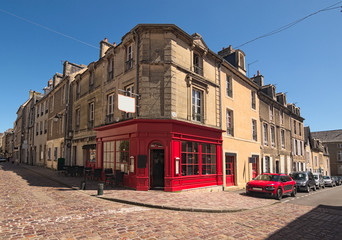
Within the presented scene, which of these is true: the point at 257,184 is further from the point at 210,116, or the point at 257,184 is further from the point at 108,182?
the point at 108,182

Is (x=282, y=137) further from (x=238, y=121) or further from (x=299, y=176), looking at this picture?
(x=238, y=121)

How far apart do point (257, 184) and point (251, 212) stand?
163 inches

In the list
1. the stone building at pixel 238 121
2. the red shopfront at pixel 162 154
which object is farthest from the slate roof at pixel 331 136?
the red shopfront at pixel 162 154

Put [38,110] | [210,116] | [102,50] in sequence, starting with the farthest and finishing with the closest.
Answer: [38,110] → [102,50] → [210,116]

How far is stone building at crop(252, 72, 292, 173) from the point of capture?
20703 mm

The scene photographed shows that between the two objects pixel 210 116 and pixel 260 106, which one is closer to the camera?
pixel 210 116

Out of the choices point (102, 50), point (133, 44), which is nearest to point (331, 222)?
point (133, 44)

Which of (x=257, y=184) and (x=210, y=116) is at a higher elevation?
(x=210, y=116)

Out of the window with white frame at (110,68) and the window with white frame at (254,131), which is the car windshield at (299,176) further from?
the window with white frame at (110,68)

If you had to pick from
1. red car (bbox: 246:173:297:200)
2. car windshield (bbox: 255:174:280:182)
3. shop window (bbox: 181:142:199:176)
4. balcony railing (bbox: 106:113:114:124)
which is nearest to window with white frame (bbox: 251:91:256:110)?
red car (bbox: 246:173:297:200)

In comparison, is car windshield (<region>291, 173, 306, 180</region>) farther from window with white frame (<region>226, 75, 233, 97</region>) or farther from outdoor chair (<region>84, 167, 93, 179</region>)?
outdoor chair (<region>84, 167, 93, 179</region>)

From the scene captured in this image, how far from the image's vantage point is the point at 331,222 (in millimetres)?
7020

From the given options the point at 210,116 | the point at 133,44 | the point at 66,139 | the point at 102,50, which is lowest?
the point at 66,139

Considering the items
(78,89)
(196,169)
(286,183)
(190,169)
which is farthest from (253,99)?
(78,89)
